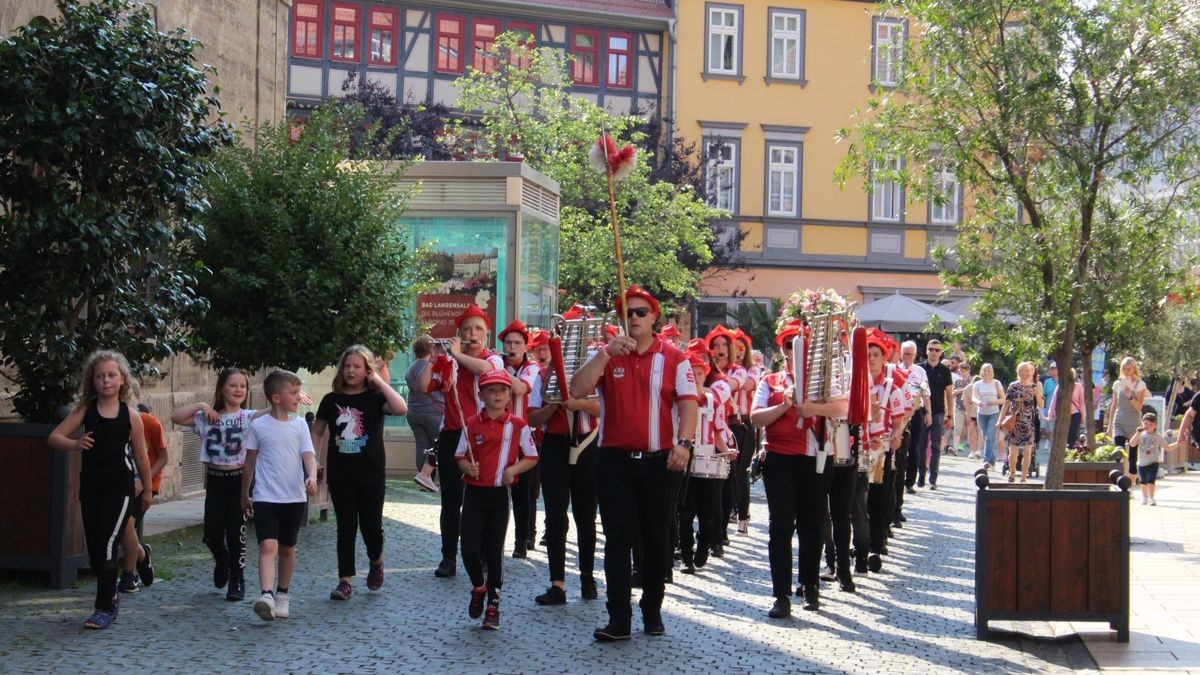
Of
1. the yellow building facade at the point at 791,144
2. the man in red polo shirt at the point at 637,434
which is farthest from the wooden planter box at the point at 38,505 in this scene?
the yellow building facade at the point at 791,144

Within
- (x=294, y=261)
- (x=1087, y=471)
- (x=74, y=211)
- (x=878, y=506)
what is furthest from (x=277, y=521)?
(x=1087, y=471)

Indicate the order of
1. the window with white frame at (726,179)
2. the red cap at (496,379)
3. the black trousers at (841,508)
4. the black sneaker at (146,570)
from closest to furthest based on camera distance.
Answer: the red cap at (496,379) < the black sneaker at (146,570) < the black trousers at (841,508) < the window with white frame at (726,179)

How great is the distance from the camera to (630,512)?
9.41 meters

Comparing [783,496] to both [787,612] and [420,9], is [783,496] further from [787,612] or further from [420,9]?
[420,9]

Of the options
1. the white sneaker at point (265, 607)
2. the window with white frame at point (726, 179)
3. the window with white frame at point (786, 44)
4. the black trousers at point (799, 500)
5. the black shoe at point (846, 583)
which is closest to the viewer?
the white sneaker at point (265, 607)

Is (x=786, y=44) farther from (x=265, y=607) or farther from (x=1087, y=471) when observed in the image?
(x=265, y=607)

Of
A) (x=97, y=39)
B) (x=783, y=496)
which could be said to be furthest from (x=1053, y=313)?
(x=97, y=39)

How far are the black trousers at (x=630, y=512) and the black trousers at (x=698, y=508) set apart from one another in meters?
3.02

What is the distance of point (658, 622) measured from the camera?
31.5 feet

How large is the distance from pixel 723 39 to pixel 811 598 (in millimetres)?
35605

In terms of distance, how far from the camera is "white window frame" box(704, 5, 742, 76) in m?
44.8

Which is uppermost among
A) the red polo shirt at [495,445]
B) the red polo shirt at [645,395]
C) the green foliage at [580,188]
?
the green foliage at [580,188]

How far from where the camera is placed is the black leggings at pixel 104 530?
9320 mm

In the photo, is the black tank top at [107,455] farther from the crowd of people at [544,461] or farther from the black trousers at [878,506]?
the black trousers at [878,506]
